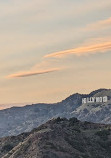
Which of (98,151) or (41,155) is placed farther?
(98,151)

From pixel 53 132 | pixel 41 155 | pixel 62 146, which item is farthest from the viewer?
pixel 53 132

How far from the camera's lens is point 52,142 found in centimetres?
16625

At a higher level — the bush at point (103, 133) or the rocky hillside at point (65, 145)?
the bush at point (103, 133)

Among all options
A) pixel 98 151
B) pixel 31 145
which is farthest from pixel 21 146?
pixel 98 151

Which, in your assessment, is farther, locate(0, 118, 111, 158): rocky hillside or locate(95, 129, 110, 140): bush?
locate(95, 129, 110, 140): bush

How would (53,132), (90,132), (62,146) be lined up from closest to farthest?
(62,146)
(53,132)
(90,132)

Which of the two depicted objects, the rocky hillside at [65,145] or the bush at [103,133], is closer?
the rocky hillside at [65,145]

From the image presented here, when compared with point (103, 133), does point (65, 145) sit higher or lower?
lower

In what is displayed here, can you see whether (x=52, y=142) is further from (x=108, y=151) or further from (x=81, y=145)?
(x=108, y=151)

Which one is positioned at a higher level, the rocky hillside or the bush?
the bush

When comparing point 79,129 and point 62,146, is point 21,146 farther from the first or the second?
point 79,129

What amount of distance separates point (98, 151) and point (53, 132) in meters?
19.5

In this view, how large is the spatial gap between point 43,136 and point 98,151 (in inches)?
862

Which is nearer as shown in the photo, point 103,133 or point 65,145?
point 65,145
